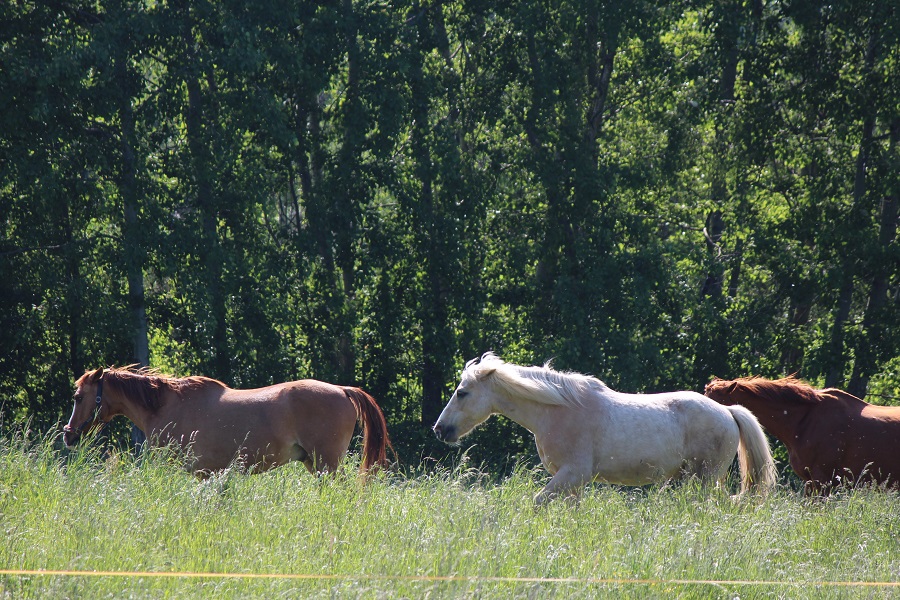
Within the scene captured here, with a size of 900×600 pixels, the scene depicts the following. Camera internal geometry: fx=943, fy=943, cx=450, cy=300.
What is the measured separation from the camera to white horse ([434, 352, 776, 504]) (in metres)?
8.01

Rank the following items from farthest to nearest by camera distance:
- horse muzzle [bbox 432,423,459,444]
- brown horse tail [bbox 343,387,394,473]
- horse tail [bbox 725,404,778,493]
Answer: brown horse tail [bbox 343,387,394,473]
horse tail [bbox 725,404,778,493]
horse muzzle [bbox 432,423,459,444]

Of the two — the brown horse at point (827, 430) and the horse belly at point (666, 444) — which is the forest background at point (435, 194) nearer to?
the brown horse at point (827, 430)

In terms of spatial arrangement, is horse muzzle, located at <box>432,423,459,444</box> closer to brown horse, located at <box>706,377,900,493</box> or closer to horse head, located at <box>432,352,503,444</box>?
horse head, located at <box>432,352,503,444</box>

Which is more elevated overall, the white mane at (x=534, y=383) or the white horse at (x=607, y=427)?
the white mane at (x=534, y=383)

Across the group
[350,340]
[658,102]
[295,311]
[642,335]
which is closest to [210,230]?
[295,311]

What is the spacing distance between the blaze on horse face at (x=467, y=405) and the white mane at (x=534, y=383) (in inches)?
0.5

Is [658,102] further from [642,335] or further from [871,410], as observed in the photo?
[871,410]

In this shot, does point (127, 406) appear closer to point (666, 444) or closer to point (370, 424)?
point (370, 424)

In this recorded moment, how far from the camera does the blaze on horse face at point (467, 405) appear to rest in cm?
814

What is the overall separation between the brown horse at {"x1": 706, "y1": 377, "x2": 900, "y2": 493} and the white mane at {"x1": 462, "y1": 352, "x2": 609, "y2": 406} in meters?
1.98

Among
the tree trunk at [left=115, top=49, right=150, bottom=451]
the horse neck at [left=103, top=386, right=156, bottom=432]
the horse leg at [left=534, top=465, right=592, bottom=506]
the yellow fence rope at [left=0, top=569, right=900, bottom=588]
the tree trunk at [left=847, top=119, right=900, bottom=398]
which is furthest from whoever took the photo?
the tree trunk at [left=847, top=119, right=900, bottom=398]

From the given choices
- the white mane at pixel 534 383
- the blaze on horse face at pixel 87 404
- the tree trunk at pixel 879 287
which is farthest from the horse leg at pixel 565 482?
the tree trunk at pixel 879 287

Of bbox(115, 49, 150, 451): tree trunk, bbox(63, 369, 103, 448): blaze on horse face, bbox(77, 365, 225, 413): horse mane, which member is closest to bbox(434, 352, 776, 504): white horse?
bbox(77, 365, 225, 413): horse mane

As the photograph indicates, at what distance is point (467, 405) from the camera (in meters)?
8.14
